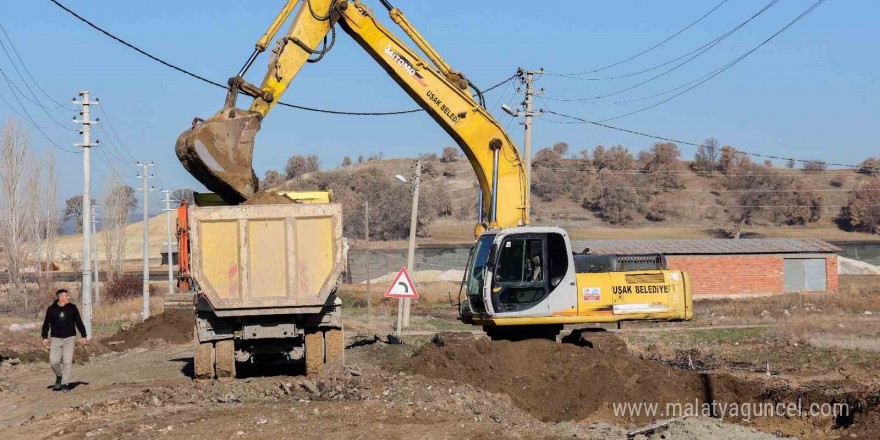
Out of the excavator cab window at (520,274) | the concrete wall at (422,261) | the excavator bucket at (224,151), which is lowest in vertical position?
the concrete wall at (422,261)

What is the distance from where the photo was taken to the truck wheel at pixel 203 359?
1697cm

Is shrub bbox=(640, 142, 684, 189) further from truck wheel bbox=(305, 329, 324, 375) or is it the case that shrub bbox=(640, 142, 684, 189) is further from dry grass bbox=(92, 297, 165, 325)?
truck wheel bbox=(305, 329, 324, 375)

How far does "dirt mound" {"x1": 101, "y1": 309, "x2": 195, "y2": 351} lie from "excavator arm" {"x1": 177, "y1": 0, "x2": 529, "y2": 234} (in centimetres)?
1416

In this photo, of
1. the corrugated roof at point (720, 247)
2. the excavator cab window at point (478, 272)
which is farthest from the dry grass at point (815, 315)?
the excavator cab window at point (478, 272)

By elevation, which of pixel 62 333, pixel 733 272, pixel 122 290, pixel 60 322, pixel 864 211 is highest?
pixel 864 211

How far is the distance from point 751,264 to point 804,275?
3.55 m

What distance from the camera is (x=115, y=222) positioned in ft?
239

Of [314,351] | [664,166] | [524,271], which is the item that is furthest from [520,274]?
[664,166]

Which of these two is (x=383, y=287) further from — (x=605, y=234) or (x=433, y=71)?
(x=433, y=71)

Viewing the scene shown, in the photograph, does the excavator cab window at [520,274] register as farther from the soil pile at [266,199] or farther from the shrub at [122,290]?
the shrub at [122,290]

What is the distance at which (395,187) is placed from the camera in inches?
4186

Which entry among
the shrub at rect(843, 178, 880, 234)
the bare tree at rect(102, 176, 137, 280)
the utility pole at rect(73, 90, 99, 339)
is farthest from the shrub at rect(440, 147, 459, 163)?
the utility pole at rect(73, 90, 99, 339)

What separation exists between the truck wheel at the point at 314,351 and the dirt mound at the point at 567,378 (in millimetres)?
1583

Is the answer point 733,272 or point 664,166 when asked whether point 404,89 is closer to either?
point 733,272
